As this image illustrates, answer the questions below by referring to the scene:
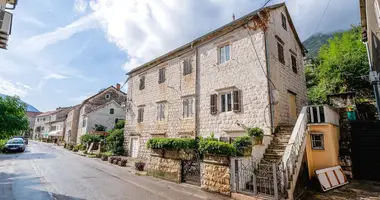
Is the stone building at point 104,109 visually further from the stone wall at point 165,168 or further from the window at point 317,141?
the window at point 317,141

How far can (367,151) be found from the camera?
9117 millimetres

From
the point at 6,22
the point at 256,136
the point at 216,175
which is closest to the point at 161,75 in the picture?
the point at 256,136

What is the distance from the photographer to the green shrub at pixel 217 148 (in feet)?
23.3

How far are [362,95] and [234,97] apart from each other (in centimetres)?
1261

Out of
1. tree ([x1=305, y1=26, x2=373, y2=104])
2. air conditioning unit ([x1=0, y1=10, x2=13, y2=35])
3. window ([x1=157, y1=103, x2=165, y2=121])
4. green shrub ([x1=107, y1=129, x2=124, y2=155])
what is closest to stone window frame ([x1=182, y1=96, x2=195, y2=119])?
window ([x1=157, y1=103, x2=165, y2=121])

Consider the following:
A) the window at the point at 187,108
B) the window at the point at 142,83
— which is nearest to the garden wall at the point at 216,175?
the window at the point at 187,108

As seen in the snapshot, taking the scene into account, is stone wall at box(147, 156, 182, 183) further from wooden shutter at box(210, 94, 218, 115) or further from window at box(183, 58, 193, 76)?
window at box(183, 58, 193, 76)

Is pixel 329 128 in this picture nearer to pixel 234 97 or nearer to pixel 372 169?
pixel 372 169

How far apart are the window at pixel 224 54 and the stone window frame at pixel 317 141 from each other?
6.71 meters

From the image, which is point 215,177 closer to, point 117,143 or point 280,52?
point 280,52

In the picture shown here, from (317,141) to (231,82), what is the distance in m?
5.56

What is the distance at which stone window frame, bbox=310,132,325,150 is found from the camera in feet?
28.3

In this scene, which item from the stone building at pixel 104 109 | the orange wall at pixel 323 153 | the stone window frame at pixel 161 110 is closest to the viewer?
Answer: the orange wall at pixel 323 153

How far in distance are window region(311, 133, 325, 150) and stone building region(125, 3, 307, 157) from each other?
6.06 feet
